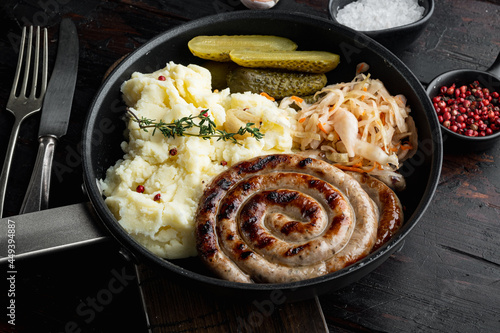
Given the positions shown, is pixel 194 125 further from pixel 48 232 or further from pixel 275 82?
pixel 48 232

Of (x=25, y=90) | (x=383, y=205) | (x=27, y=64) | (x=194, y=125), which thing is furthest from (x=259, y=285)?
(x=27, y=64)

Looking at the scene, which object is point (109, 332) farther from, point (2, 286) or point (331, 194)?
point (331, 194)

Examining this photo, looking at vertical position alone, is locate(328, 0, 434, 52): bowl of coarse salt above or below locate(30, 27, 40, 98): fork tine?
above

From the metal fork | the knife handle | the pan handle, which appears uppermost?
the metal fork

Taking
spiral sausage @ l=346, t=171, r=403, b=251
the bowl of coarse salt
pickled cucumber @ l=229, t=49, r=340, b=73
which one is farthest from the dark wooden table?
pickled cucumber @ l=229, t=49, r=340, b=73

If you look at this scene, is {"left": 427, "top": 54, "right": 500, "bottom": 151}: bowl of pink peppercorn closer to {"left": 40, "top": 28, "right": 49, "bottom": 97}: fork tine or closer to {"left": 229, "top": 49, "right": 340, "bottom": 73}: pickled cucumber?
{"left": 229, "top": 49, "right": 340, "bottom": 73}: pickled cucumber

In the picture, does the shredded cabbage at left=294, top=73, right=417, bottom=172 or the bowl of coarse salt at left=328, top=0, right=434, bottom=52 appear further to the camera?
the bowl of coarse salt at left=328, top=0, right=434, bottom=52

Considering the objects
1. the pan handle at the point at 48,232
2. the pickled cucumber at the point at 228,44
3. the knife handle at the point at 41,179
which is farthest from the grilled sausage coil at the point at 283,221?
the knife handle at the point at 41,179
